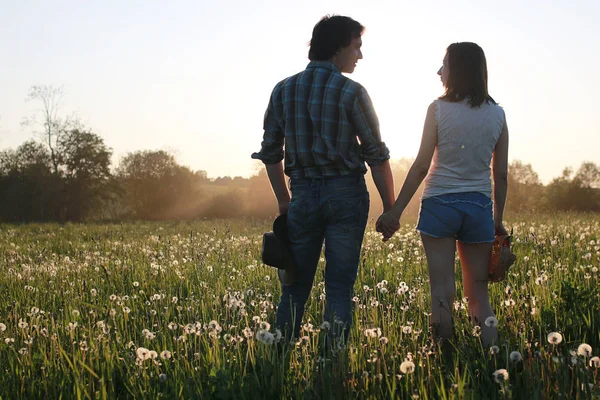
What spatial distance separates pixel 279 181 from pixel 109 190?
53776 millimetres

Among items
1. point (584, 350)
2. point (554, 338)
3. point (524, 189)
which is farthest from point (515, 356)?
point (524, 189)

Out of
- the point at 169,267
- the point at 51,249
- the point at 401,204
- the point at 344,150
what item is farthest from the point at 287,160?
the point at 51,249

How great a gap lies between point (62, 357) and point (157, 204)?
59.9m

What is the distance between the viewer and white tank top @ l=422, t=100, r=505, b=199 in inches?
166

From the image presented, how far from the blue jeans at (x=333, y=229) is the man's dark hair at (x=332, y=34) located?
3.14 feet

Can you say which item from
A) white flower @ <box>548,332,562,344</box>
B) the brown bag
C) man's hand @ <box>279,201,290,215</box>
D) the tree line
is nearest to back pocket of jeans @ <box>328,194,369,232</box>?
man's hand @ <box>279,201,290,215</box>

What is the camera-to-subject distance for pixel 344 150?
436 cm

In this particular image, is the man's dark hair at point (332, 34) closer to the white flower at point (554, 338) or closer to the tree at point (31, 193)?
the white flower at point (554, 338)

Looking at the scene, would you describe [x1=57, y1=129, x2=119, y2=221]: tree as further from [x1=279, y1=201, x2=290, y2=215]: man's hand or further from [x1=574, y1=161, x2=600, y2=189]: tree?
[x1=279, y1=201, x2=290, y2=215]: man's hand

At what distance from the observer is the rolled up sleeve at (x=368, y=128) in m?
4.34

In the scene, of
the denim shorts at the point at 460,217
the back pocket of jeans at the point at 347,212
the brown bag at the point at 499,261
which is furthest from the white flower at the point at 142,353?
the brown bag at the point at 499,261

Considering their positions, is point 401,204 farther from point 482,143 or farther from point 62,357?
point 62,357

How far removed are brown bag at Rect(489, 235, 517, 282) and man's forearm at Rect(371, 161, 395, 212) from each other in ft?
2.80

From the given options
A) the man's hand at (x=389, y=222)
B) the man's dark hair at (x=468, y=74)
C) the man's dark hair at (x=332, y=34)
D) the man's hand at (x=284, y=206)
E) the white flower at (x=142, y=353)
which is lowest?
the white flower at (x=142, y=353)
